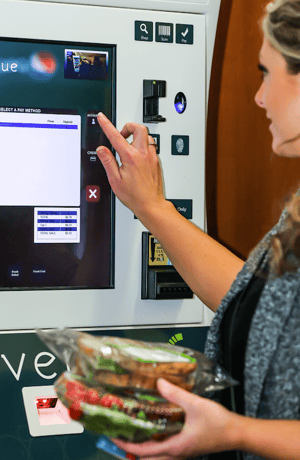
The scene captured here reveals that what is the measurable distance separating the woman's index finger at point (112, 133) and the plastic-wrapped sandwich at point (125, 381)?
0.45m

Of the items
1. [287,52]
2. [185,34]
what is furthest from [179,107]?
[287,52]

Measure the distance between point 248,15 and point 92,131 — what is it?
51 cm

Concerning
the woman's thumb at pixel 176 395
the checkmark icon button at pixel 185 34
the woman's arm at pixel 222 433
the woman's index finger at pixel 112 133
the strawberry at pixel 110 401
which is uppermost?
the checkmark icon button at pixel 185 34

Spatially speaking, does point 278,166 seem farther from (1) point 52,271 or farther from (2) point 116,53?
(1) point 52,271

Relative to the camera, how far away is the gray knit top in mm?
836

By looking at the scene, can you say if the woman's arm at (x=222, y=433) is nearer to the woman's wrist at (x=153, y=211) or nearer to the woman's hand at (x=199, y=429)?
the woman's hand at (x=199, y=429)

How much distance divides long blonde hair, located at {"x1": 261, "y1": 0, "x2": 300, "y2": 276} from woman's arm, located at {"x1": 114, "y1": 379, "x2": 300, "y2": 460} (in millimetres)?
229

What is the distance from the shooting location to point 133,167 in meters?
1.20

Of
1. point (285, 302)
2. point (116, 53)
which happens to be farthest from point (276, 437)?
point (116, 53)

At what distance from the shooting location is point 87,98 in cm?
125

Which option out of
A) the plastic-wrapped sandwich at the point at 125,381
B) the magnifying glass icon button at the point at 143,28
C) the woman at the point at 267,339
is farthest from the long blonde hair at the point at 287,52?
the magnifying glass icon button at the point at 143,28

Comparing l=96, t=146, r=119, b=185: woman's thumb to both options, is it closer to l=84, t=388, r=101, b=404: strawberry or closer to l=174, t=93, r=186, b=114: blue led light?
l=174, t=93, r=186, b=114: blue led light

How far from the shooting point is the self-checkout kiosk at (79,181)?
3.98ft

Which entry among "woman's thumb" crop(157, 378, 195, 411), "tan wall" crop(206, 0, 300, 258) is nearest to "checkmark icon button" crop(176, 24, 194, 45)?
"tan wall" crop(206, 0, 300, 258)
